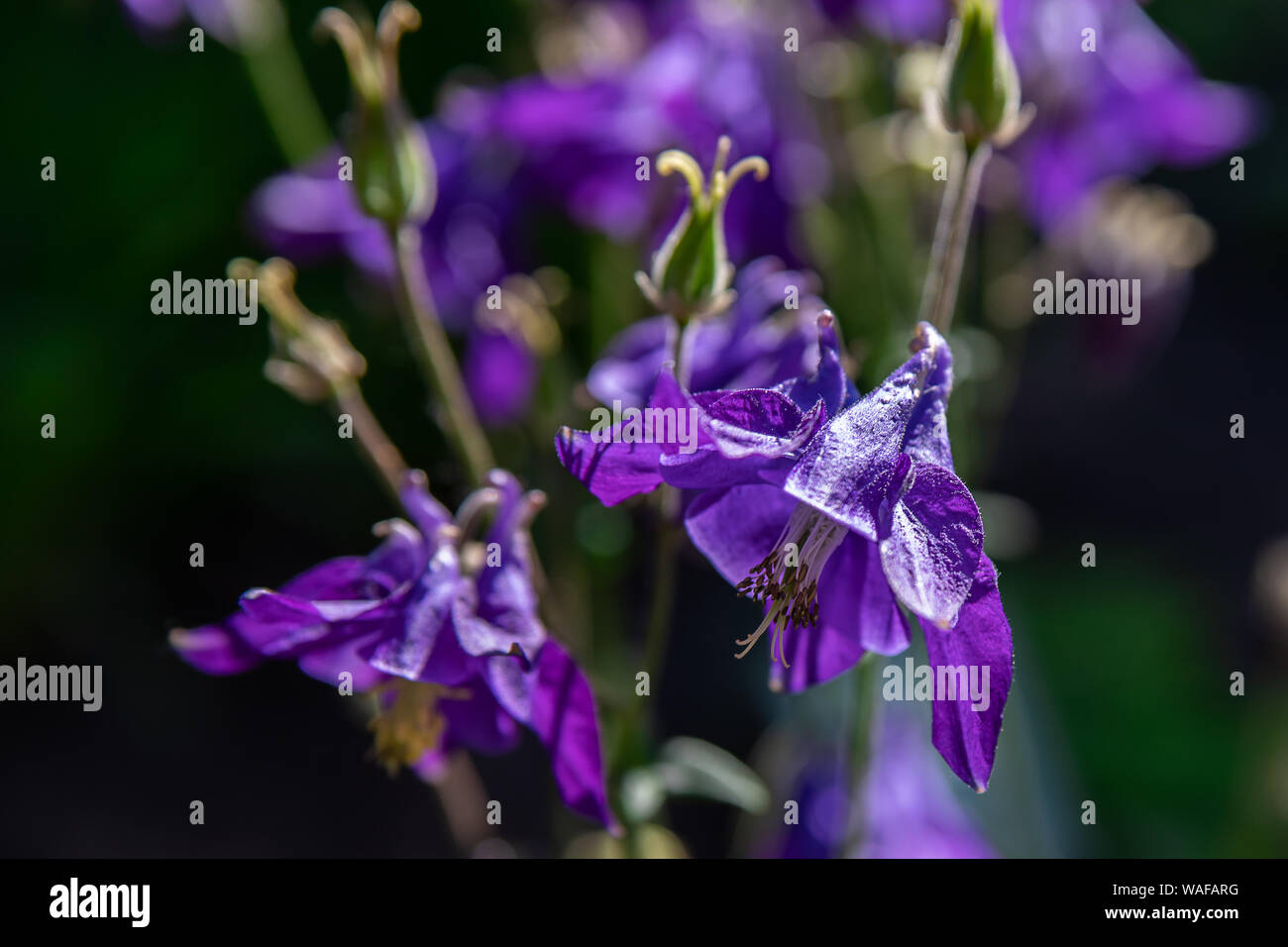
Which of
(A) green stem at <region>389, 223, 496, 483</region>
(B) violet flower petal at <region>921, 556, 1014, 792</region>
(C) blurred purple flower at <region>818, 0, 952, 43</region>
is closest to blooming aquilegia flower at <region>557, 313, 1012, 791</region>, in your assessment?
(B) violet flower petal at <region>921, 556, 1014, 792</region>

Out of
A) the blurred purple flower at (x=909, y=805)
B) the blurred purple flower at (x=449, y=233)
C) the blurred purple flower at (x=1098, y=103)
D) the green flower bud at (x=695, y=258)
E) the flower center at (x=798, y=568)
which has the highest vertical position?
the blurred purple flower at (x=1098, y=103)

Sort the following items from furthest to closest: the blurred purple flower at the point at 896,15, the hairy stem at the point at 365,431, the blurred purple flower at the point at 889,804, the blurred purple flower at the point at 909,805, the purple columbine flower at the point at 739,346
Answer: the blurred purple flower at the point at 909,805, the blurred purple flower at the point at 889,804, the blurred purple flower at the point at 896,15, the hairy stem at the point at 365,431, the purple columbine flower at the point at 739,346

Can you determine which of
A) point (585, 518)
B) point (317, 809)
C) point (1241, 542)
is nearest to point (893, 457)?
point (585, 518)

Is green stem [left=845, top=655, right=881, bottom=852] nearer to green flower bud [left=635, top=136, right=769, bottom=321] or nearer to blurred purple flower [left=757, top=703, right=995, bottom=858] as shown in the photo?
blurred purple flower [left=757, top=703, right=995, bottom=858]

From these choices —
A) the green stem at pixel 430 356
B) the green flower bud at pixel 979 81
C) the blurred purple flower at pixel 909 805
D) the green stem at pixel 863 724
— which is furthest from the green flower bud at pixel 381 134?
the blurred purple flower at pixel 909 805

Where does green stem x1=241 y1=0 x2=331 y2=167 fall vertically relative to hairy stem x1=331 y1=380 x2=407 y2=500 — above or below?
above

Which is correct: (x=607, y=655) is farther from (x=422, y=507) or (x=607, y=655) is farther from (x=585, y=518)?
(x=422, y=507)

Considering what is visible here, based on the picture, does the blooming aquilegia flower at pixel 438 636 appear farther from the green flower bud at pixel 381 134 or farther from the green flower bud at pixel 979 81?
the green flower bud at pixel 979 81

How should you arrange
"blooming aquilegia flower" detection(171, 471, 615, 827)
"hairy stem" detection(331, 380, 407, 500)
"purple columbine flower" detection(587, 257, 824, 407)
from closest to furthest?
"blooming aquilegia flower" detection(171, 471, 615, 827) < "purple columbine flower" detection(587, 257, 824, 407) < "hairy stem" detection(331, 380, 407, 500)
